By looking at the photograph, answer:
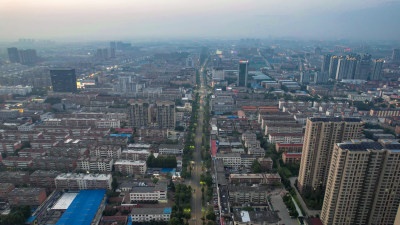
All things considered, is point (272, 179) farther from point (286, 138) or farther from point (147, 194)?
point (147, 194)

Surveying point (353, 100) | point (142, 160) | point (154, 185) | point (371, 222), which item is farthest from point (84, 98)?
point (353, 100)

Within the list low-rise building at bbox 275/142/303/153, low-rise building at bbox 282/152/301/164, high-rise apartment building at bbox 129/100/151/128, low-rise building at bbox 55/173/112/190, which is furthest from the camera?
high-rise apartment building at bbox 129/100/151/128

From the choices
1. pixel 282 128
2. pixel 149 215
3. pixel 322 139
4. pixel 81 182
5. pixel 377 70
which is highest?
pixel 377 70

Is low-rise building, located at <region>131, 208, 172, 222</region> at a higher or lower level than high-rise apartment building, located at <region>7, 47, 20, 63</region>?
lower

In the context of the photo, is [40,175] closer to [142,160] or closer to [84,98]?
[142,160]

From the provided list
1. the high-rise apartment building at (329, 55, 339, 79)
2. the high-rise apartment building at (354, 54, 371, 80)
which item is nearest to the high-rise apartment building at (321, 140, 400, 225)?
the high-rise apartment building at (354, 54, 371, 80)

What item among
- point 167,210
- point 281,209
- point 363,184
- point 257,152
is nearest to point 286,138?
point 257,152

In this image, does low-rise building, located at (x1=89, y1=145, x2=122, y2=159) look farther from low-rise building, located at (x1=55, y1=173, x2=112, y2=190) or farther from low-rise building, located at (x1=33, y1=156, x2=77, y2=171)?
low-rise building, located at (x1=55, y1=173, x2=112, y2=190)
